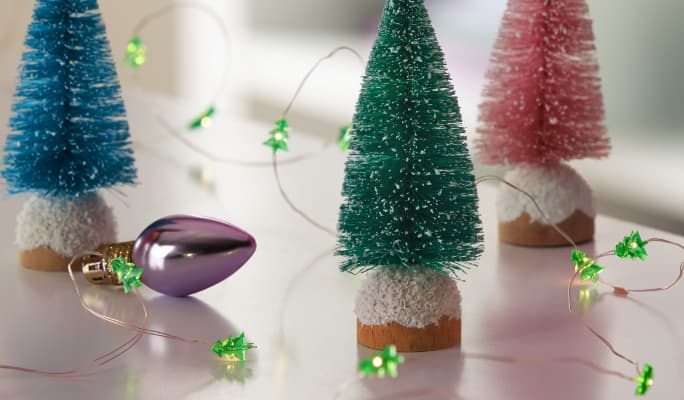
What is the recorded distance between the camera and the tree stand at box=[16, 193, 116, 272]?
1.24m

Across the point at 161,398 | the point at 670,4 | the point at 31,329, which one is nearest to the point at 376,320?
the point at 161,398

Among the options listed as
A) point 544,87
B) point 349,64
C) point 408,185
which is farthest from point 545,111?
point 349,64

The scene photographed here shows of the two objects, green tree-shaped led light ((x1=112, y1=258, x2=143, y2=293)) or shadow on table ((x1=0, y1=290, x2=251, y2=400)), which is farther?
green tree-shaped led light ((x1=112, y1=258, x2=143, y2=293))

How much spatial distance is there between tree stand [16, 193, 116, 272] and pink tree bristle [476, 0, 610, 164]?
52 cm

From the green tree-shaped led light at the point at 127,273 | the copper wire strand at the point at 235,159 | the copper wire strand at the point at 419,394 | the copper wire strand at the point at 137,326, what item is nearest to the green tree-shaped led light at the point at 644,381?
the copper wire strand at the point at 419,394

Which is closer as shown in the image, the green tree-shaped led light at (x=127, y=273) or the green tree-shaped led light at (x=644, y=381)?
the green tree-shaped led light at (x=644, y=381)

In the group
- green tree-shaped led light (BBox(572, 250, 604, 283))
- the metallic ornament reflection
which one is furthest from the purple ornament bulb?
green tree-shaped led light (BBox(572, 250, 604, 283))

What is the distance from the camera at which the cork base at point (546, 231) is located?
1.34 m

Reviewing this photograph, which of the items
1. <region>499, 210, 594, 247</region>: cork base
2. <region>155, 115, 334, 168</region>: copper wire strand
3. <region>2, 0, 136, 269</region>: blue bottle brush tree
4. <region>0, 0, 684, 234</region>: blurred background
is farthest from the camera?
<region>0, 0, 684, 234</region>: blurred background

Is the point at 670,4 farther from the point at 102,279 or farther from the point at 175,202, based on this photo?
the point at 102,279

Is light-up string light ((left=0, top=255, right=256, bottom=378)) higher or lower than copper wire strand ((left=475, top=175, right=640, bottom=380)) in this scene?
lower

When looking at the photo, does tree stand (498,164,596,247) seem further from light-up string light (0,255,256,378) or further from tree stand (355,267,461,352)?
light-up string light (0,255,256,378)

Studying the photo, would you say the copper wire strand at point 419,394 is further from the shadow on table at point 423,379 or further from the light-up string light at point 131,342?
the light-up string light at point 131,342

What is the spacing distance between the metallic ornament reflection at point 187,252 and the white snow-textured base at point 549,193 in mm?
401
